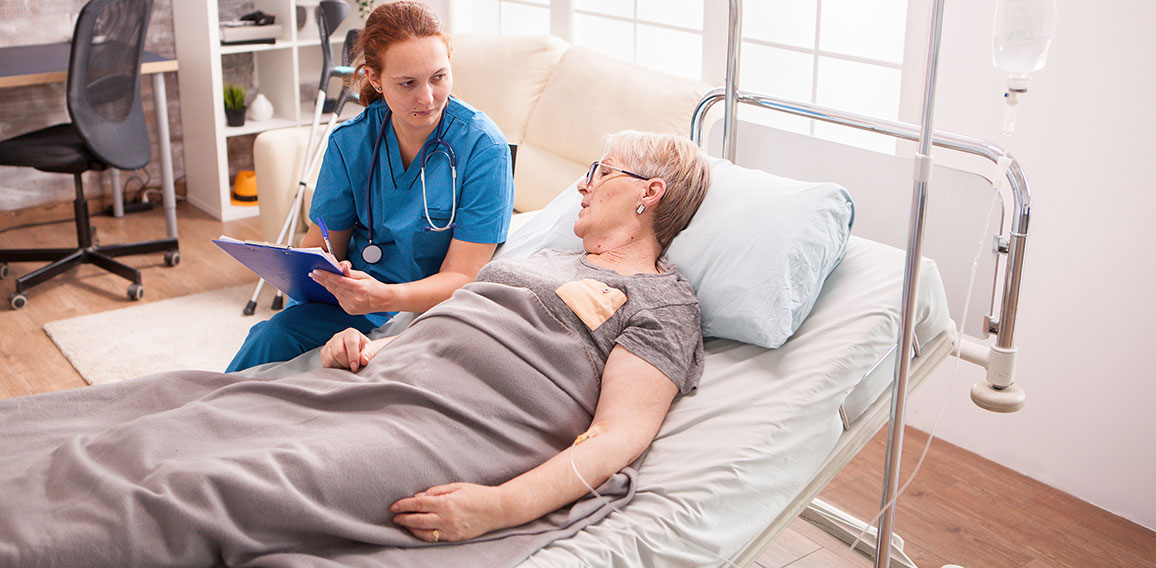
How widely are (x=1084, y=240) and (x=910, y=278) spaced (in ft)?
3.78

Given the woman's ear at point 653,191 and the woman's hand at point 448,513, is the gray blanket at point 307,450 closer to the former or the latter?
the woman's hand at point 448,513

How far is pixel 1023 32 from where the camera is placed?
131 cm

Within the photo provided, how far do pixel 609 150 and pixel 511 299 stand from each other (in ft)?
1.23

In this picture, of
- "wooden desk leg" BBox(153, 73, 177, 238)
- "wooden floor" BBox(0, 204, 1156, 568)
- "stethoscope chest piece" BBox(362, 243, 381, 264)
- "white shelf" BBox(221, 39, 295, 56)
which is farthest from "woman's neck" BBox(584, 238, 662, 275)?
"white shelf" BBox(221, 39, 295, 56)

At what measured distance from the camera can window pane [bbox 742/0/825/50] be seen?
286 cm

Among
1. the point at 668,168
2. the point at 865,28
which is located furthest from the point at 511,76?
the point at 668,168

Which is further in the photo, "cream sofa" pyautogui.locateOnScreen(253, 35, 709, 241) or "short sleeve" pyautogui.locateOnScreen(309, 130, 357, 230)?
"cream sofa" pyautogui.locateOnScreen(253, 35, 709, 241)

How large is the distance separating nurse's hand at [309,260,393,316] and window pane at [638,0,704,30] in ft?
5.88

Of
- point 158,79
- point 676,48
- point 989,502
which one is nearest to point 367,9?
point 158,79

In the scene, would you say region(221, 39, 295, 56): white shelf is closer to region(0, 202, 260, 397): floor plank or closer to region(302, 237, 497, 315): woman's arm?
region(0, 202, 260, 397): floor plank

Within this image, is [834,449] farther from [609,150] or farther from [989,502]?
[989,502]

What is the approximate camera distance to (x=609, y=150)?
1.83m

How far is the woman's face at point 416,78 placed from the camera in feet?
6.19

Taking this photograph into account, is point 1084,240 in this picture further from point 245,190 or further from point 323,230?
point 245,190
